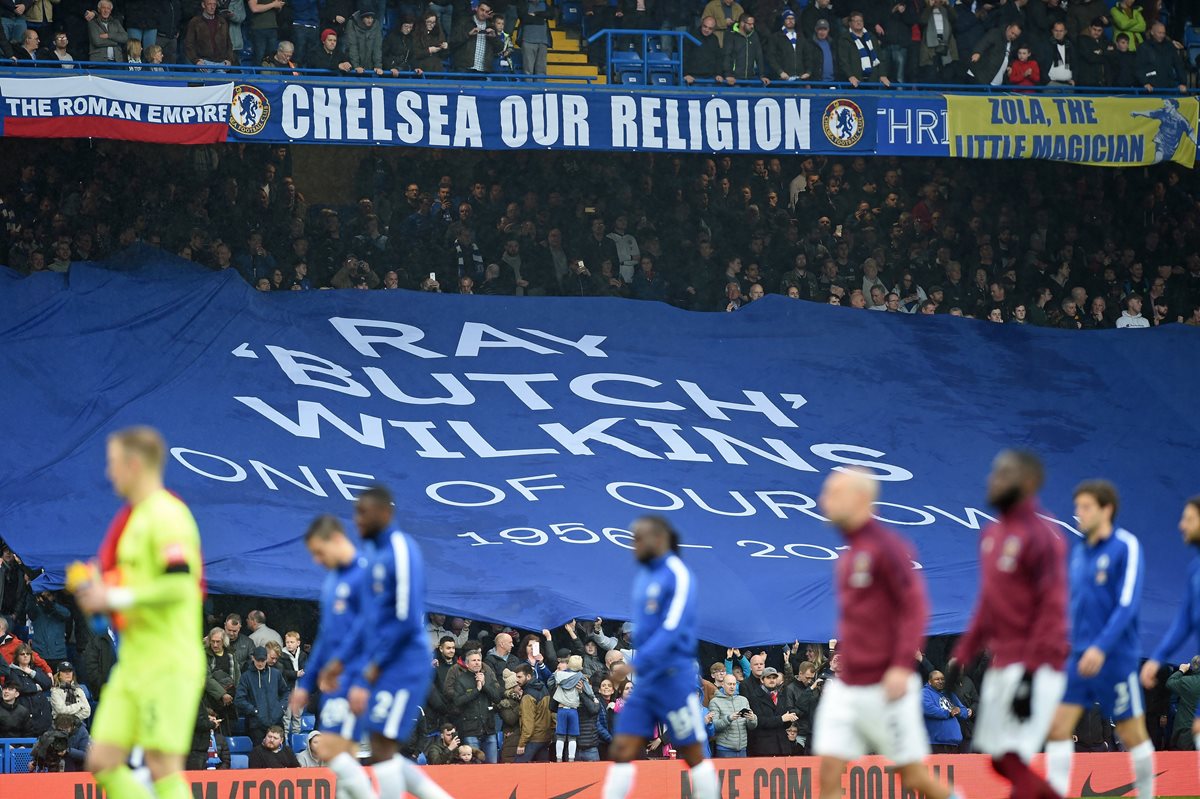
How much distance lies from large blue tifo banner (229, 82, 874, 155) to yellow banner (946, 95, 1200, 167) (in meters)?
1.32

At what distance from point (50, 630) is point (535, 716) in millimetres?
4970

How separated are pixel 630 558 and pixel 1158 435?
7018mm

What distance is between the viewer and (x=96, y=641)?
17.2 metres

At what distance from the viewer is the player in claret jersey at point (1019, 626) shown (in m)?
8.09

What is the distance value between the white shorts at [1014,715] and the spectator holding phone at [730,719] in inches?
365

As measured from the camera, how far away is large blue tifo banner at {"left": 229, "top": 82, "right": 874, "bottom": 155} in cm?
2075

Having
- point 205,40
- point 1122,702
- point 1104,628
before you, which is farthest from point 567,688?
point 205,40

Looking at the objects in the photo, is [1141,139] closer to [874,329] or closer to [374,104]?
[874,329]

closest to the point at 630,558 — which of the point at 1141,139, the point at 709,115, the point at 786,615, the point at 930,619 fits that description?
the point at 786,615

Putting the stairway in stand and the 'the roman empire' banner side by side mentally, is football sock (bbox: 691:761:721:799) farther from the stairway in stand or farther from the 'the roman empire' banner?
the stairway in stand

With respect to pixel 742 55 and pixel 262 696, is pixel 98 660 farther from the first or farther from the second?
pixel 742 55

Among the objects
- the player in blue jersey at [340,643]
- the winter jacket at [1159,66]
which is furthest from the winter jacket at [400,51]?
the player in blue jersey at [340,643]

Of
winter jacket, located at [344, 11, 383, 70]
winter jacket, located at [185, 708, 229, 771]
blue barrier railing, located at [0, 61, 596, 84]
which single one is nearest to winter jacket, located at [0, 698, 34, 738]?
winter jacket, located at [185, 708, 229, 771]

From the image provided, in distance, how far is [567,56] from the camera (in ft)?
80.9
